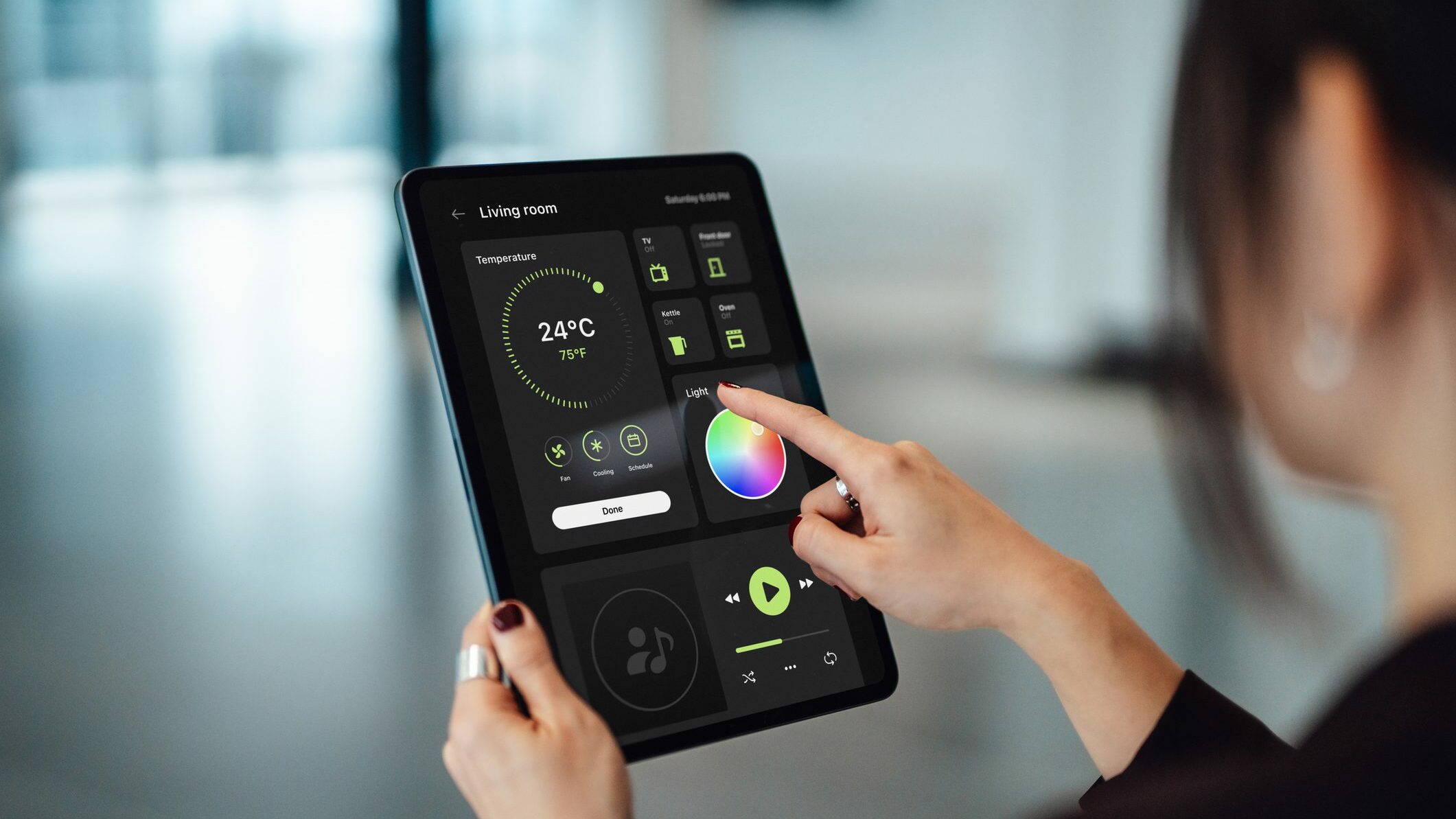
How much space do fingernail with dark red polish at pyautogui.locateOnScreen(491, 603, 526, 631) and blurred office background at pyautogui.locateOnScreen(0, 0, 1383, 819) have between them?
42 centimetres

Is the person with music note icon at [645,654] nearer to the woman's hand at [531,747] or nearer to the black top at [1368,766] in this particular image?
the woman's hand at [531,747]

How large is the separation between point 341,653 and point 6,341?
311 centimetres

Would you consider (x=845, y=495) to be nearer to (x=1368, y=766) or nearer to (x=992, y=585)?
(x=992, y=585)

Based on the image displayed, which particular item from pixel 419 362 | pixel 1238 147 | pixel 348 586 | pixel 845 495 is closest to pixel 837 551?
pixel 845 495

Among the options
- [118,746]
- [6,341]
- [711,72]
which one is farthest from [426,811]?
[711,72]

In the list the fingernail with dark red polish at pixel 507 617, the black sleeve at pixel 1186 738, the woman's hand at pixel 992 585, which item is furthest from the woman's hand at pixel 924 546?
the fingernail with dark red polish at pixel 507 617

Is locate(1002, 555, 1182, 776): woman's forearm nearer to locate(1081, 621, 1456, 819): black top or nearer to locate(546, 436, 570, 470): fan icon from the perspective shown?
locate(1081, 621, 1456, 819): black top

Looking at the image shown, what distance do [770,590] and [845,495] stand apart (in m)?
0.09

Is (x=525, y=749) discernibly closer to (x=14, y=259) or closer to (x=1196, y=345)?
(x=1196, y=345)

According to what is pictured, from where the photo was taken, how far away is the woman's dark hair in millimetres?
550

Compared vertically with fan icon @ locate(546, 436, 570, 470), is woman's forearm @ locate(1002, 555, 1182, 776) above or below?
below

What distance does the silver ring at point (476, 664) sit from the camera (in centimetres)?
69

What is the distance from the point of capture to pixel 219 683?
2.12 meters

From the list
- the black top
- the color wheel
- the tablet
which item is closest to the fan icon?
the tablet
